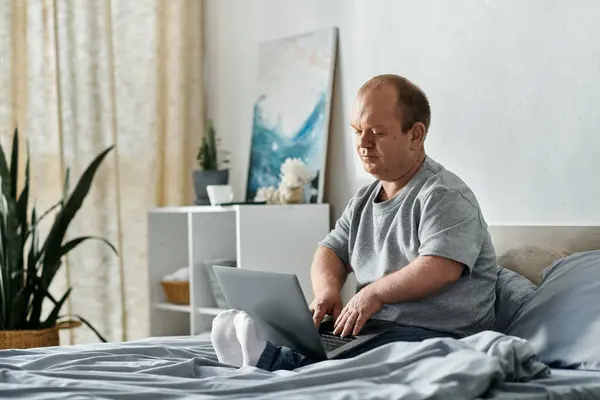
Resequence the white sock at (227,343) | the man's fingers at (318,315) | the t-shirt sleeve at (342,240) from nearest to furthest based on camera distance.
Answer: the white sock at (227,343) → the man's fingers at (318,315) → the t-shirt sleeve at (342,240)

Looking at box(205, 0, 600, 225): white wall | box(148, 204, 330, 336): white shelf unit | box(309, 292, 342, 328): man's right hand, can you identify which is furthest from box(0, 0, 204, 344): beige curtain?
box(309, 292, 342, 328): man's right hand

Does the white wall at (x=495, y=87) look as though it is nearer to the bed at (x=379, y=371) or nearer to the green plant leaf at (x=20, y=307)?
the bed at (x=379, y=371)

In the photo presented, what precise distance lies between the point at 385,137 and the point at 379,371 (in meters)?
0.74

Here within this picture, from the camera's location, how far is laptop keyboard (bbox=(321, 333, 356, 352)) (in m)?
2.10

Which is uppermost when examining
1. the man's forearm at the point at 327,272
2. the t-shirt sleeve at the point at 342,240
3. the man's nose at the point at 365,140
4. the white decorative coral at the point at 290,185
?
the man's nose at the point at 365,140

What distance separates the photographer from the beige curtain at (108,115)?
148 inches

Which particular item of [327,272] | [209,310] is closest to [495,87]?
[327,272]

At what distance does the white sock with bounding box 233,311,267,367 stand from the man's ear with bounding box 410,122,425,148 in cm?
64

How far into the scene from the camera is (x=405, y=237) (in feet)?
7.38

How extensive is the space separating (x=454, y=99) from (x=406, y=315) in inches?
40.3

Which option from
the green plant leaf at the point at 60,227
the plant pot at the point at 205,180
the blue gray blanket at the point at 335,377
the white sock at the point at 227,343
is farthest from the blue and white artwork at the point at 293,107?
the blue gray blanket at the point at 335,377

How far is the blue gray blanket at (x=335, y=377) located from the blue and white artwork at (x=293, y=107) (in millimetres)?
1602

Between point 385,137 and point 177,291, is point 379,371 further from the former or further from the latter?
point 177,291

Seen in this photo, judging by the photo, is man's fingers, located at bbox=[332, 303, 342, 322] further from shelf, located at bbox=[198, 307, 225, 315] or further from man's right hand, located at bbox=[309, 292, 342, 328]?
shelf, located at bbox=[198, 307, 225, 315]
